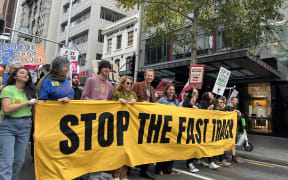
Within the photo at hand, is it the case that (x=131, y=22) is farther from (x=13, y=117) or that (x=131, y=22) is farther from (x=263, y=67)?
(x=13, y=117)

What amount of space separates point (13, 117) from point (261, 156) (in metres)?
7.33

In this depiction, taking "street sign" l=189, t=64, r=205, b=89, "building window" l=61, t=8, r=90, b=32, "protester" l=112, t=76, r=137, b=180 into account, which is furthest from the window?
"protester" l=112, t=76, r=137, b=180

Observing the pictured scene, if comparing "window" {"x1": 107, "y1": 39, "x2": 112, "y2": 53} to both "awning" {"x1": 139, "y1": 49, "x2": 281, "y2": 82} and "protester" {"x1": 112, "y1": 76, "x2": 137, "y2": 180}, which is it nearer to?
"awning" {"x1": 139, "y1": 49, "x2": 281, "y2": 82}

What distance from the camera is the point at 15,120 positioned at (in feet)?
9.19

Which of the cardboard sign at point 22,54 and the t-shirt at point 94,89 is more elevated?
the cardboard sign at point 22,54

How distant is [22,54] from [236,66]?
1090 centimetres

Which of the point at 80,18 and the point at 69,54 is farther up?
the point at 80,18

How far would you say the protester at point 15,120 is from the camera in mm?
2705

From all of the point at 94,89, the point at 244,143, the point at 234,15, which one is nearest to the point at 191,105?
the point at 94,89

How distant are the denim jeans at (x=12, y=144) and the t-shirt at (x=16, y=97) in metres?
0.07

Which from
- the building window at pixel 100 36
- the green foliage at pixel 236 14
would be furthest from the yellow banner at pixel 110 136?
the building window at pixel 100 36

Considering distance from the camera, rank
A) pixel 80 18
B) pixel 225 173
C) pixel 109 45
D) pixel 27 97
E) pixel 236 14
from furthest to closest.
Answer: pixel 80 18, pixel 109 45, pixel 236 14, pixel 225 173, pixel 27 97

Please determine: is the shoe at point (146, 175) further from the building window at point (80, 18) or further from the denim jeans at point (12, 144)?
the building window at point (80, 18)

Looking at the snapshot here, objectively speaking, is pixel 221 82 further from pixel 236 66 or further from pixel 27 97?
pixel 27 97
